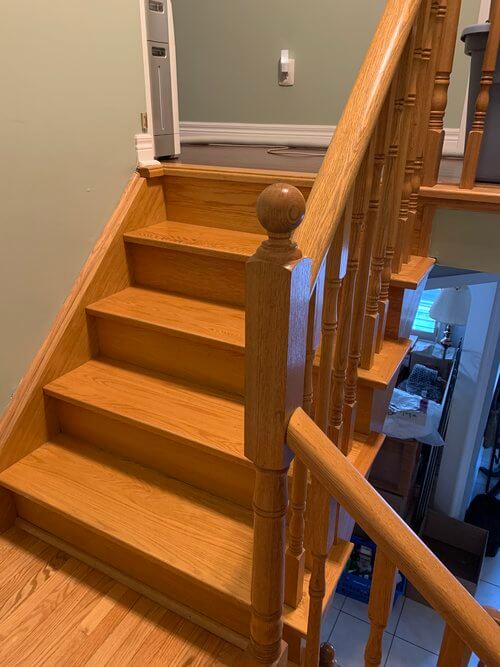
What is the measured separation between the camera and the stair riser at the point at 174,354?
5.54 feet

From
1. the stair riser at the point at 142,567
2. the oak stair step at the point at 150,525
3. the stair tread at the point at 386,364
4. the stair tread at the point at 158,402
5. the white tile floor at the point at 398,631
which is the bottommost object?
the white tile floor at the point at 398,631

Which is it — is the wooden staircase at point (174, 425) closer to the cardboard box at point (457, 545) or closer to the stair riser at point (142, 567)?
the stair riser at point (142, 567)

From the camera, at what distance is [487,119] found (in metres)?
1.69

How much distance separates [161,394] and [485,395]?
3.00m

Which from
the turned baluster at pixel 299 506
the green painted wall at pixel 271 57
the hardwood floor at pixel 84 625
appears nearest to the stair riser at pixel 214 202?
the turned baluster at pixel 299 506

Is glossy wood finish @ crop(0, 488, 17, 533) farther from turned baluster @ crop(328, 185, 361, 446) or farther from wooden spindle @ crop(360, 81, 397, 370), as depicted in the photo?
wooden spindle @ crop(360, 81, 397, 370)

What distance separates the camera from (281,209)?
745 millimetres

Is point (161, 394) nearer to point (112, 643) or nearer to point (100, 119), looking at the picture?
point (112, 643)

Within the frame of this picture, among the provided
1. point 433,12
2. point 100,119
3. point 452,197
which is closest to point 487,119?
point 452,197

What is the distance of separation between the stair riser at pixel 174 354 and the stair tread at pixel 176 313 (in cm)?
3

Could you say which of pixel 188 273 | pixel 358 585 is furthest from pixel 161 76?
pixel 358 585

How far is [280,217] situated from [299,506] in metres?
0.66

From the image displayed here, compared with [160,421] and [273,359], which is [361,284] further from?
[160,421]

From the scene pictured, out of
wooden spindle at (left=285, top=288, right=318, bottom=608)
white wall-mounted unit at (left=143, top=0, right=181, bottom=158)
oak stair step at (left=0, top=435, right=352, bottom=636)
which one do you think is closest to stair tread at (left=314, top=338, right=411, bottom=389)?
wooden spindle at (left=285, top=288, right=318, bottom=608)
